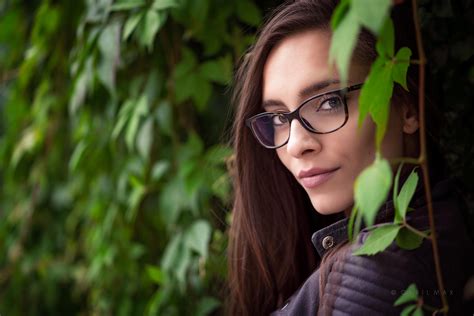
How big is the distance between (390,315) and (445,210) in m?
0.21

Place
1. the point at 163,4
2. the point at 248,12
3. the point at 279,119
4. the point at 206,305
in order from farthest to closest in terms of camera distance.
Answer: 1. the point at 206,305
2. the point at 248,12
3. the point at 163,4
4. the point at 279,119

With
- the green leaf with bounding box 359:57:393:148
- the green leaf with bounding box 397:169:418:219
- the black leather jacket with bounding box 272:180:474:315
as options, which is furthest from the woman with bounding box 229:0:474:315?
the green leaf with bounding box 359:57:393:148

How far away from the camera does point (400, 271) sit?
36.0 inches

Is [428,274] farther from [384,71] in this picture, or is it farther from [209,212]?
[209,212]

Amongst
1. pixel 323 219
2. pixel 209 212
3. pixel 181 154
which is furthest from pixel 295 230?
pixel 181 154

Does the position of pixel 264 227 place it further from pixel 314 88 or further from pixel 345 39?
pixel 345 39

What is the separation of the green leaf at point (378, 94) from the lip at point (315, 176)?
0.95 feet

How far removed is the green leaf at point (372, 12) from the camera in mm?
592

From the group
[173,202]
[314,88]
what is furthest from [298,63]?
[173,202]

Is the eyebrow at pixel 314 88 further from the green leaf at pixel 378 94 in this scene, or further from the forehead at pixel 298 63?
the green leaf at pixel 378 94

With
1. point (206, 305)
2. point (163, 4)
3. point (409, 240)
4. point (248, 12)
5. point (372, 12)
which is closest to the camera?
point (372, 12)

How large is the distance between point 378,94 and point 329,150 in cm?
28

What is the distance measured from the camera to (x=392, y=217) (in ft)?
3.35

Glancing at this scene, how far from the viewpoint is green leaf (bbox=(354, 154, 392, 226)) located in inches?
24.7
